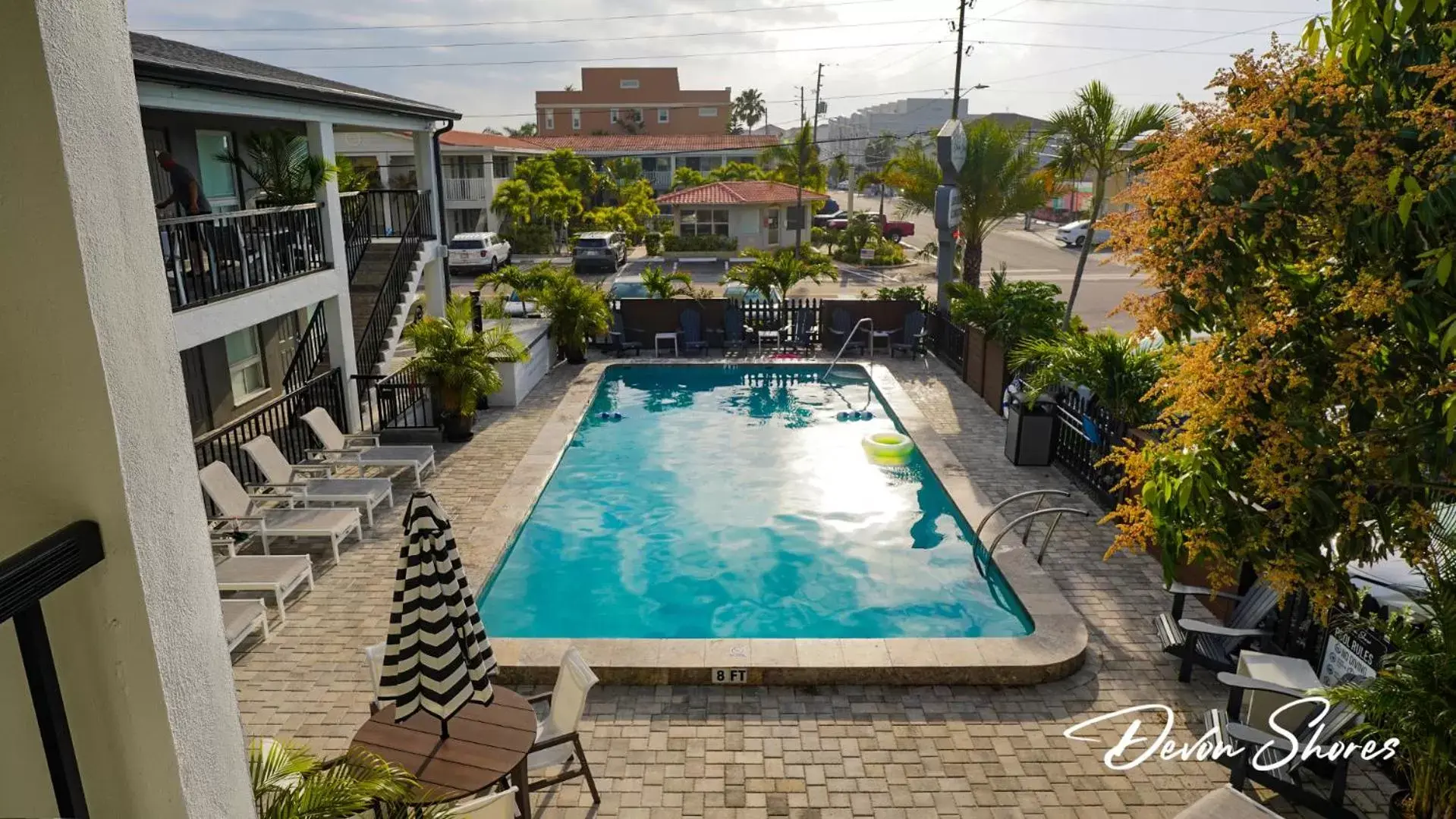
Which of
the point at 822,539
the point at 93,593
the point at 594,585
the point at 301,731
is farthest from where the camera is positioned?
the point at 822,539

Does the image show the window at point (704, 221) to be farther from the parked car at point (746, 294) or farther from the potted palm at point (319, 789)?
the potted palm at point (319, 789)

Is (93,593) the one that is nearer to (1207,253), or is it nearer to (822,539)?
(1207,253)

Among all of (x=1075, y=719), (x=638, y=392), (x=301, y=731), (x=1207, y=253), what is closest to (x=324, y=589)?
(x=301, y=731)

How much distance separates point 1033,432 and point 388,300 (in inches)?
456

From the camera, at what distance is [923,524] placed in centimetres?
1235

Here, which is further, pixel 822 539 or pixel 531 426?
pixel 531 426

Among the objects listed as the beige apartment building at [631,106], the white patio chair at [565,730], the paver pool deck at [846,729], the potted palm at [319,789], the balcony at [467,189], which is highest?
the beige apartment building at [631,106]

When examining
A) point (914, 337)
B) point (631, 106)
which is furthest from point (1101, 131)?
point (631, 106)

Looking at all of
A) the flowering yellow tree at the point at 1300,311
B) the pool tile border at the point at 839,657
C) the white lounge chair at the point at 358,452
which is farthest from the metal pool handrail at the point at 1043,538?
→ the white lounge chair at the point at 358,452

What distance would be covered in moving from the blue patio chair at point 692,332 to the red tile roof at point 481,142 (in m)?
23.2

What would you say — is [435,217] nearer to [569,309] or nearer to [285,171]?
[569,309]

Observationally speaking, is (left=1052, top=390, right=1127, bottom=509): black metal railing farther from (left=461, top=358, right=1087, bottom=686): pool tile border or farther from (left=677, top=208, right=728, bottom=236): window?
(left=677, top=208, right=728, bottom=236): window

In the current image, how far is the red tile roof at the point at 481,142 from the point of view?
42.5 metres

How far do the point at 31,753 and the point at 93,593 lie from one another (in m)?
0.61
